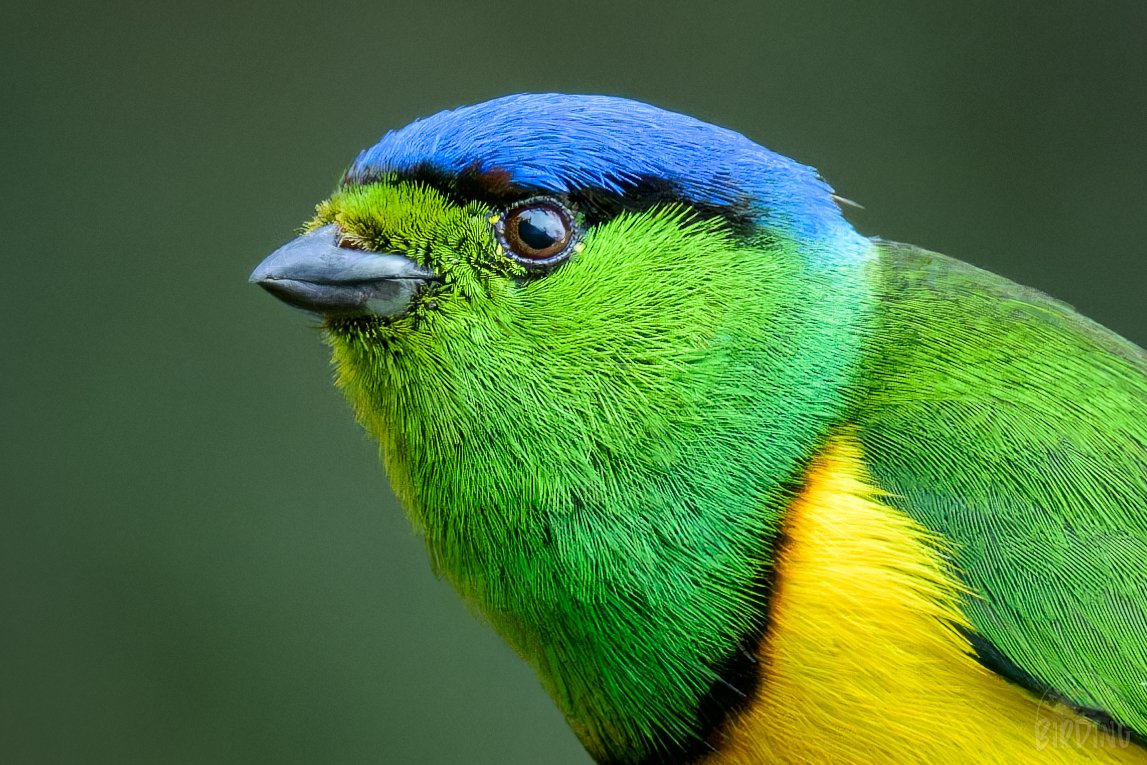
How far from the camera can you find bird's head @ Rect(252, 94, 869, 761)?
65.3 inches

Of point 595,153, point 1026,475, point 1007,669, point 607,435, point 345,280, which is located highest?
point 595,153

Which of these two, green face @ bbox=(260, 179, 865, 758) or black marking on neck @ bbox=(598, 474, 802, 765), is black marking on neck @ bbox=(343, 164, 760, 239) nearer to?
green face @ bbox=(260, 179, 865, 758)

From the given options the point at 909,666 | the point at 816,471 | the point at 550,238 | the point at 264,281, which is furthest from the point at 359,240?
→ the point at 909,666

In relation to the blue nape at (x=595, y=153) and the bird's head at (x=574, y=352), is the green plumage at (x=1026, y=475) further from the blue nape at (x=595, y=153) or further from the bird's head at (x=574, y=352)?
the blue nape at (x=595, y=153)

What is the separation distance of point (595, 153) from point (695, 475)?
46cm

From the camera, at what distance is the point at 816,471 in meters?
1.72

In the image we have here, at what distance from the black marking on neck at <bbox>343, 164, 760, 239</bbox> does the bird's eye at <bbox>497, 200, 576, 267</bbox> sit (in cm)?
2

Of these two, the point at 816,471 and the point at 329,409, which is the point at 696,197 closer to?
the point at 816,471

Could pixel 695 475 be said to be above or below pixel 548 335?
below

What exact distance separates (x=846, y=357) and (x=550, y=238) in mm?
468

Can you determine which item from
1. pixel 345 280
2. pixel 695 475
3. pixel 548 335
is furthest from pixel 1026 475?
pixel 345 280

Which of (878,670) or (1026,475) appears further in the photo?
(1026,475)

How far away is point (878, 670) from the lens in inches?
63.8

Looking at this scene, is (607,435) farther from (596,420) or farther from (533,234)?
(533,234)
